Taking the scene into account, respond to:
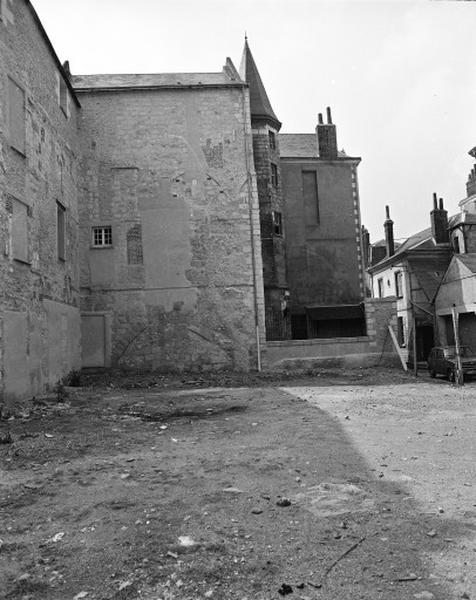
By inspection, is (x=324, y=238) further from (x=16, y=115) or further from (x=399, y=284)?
(x=16, y=115)

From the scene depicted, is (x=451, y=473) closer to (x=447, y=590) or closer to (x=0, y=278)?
(x=447, y=590)

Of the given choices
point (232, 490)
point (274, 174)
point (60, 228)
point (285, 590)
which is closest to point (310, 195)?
point (274, 174)

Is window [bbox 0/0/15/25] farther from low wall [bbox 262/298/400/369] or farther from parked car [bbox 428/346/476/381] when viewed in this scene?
parked car [bbox 428/346/476/381]

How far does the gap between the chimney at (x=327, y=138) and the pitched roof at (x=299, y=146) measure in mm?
485

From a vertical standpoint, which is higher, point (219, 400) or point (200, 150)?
point (200, 150)

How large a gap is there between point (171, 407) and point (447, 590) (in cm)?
875

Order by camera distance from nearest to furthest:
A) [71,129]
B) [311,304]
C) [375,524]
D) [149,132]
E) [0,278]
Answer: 1. [375,524]
2. [0,278]
3. [71,129]
4. [149,132]
5. [311,304]

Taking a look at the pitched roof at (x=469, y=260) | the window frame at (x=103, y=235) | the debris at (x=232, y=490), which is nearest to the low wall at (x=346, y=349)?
the window frame at (x=103, y=235)

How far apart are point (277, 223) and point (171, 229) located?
724 centimetres

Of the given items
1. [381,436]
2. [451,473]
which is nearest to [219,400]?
[381,436]

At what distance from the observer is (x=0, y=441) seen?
25.3 ft

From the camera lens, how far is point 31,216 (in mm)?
13094

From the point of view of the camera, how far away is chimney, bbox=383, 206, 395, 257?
34500mm

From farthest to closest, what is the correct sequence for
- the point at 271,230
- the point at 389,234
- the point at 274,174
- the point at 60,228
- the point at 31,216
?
the point at 389,234
the point at 274,174
the point at 271,230
the point at 60,228
the point at 31,216
